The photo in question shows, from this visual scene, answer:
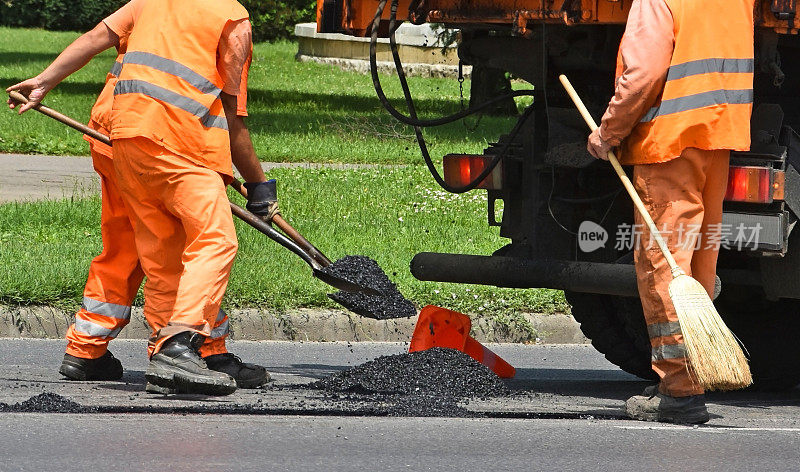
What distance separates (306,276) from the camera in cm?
741

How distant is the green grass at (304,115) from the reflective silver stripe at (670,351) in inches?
264

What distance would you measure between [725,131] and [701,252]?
483 millimetres

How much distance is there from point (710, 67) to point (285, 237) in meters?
1.90

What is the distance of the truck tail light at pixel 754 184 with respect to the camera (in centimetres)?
482

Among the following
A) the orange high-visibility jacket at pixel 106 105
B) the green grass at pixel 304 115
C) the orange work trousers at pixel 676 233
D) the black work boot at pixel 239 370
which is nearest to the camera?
the orange work trousers at pixel 676 233

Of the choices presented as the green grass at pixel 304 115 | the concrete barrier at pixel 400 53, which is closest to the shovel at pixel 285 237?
the green grass at pixel 304 115

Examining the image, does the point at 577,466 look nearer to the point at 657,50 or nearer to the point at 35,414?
the point at 657,50

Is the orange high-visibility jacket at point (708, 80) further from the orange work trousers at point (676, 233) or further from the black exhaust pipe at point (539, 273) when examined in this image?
the black exhaust pipe at point (539, 273)

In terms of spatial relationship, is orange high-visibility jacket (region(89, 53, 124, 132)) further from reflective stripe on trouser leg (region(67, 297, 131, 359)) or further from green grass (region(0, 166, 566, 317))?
green grass (region(0, 166, 566, 317))

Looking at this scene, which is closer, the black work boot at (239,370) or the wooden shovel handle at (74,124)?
the wooden shovel handle at (74,124)

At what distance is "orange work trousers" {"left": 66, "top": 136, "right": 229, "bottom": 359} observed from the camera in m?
5.45

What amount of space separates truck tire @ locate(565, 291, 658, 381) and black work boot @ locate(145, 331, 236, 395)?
1.78 meters

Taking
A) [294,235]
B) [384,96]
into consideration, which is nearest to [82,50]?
[294,235]

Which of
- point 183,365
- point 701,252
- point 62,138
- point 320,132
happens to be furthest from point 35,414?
point 320,132
